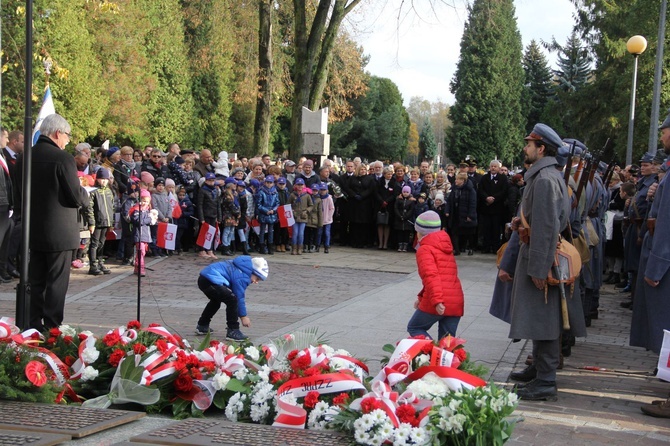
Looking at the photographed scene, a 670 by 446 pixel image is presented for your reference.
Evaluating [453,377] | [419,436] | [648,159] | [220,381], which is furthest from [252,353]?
[648,159]

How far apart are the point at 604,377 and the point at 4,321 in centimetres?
508

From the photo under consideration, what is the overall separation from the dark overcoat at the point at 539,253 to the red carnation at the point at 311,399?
1930mm

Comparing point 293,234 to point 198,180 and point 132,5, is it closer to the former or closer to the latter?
point 198,180

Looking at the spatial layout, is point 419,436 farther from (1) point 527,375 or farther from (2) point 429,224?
(2) point 429,224

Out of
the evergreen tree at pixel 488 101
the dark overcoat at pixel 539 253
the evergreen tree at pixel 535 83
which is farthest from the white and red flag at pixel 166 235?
the evergreen tree at pixel 535 83

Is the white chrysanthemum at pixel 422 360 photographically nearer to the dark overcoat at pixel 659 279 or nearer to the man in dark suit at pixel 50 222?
the dark overcoat at pixel 659 279

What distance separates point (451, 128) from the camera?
238 ft

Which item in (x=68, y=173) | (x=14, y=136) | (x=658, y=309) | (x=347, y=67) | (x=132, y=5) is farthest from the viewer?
(x=132, y=5)

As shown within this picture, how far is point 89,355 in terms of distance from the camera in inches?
223

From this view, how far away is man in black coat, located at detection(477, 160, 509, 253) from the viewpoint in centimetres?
1808

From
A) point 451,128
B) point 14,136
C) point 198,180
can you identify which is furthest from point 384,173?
point 451,128

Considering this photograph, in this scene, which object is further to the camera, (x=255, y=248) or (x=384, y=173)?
(x=384, y=173)

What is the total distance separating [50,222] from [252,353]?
2596 mm

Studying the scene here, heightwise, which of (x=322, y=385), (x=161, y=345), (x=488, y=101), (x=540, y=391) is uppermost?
(x=488, y=101)
